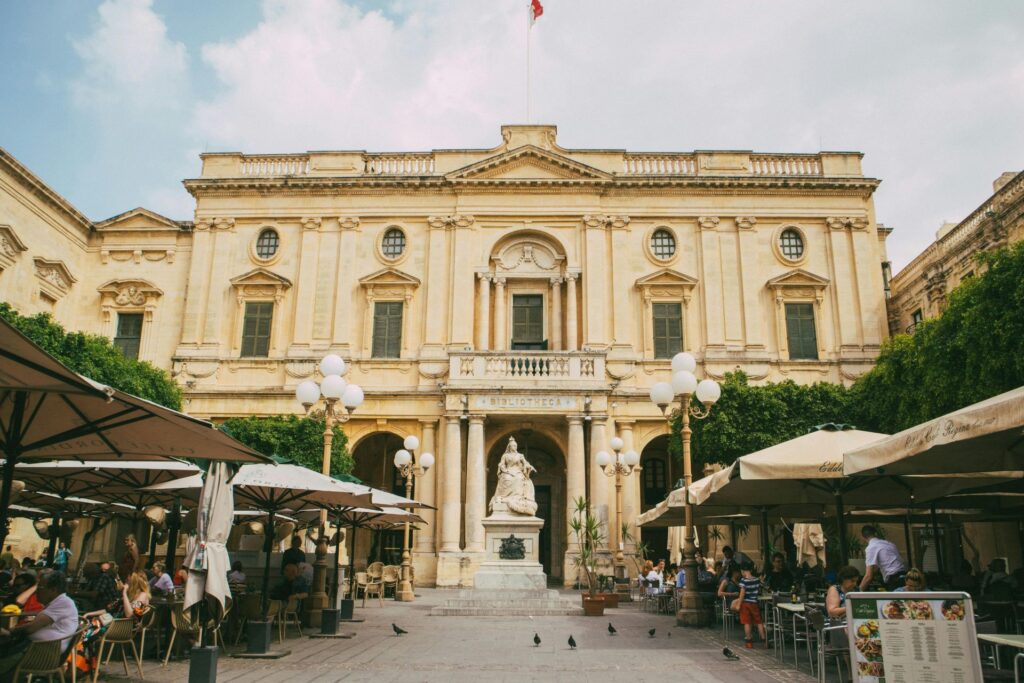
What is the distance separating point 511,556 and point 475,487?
770 cm

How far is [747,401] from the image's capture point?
2602cm

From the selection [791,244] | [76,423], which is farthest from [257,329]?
[76,423]

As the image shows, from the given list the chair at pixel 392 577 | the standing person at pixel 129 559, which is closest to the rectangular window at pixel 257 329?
the chair at pixel 392 577

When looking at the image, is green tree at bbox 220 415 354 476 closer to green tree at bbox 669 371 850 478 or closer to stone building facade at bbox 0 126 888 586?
stone building facade at bbox 0 126 888 586

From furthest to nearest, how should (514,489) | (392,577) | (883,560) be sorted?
(392,577)
(514,489)
(883,560)

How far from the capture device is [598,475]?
2691cm

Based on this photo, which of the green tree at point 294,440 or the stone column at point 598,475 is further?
the stone column at point 598,475

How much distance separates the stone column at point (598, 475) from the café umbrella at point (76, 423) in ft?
63.6

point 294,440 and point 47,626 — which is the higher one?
Answer: point 294,440

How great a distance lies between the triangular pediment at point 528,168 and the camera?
101 feet

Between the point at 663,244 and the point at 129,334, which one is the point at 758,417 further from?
the point at 129,334

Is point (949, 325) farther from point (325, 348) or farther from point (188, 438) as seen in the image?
point (325, 348)

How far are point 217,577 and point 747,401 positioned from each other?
2088 cm

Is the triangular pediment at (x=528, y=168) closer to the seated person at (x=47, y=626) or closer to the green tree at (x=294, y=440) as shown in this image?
the green tree at (x=294, y=440)
